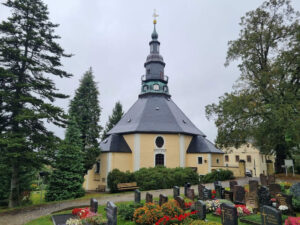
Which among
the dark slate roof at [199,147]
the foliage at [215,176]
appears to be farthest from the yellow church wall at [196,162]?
the foliage at [215,176]

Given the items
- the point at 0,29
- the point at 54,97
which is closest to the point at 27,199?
the point at 54,97

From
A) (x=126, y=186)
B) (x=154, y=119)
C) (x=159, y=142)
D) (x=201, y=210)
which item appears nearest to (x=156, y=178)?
(x=126, y=186)

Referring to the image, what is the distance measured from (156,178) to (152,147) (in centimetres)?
544

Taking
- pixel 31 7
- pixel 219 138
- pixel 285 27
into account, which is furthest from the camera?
pixel 219 138

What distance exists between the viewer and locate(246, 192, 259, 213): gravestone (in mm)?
9505

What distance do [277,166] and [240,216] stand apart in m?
15.2

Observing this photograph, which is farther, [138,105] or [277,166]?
[138,105]

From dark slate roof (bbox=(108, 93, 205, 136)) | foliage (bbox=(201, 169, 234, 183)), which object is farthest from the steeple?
foliage (bbox=(201, 169, 234, 183))

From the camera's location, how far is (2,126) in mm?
12898

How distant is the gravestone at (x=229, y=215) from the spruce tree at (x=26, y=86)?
10199 millimetres

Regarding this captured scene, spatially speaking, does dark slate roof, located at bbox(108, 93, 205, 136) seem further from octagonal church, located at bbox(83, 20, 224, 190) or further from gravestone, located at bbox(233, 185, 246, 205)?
gravestone, located at bbox(233, 185, 246, 205)

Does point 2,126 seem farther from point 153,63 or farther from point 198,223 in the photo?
point 153,63

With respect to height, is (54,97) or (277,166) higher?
(54,97)

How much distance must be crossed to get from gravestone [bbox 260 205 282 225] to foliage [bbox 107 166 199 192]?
1187 centimetres
